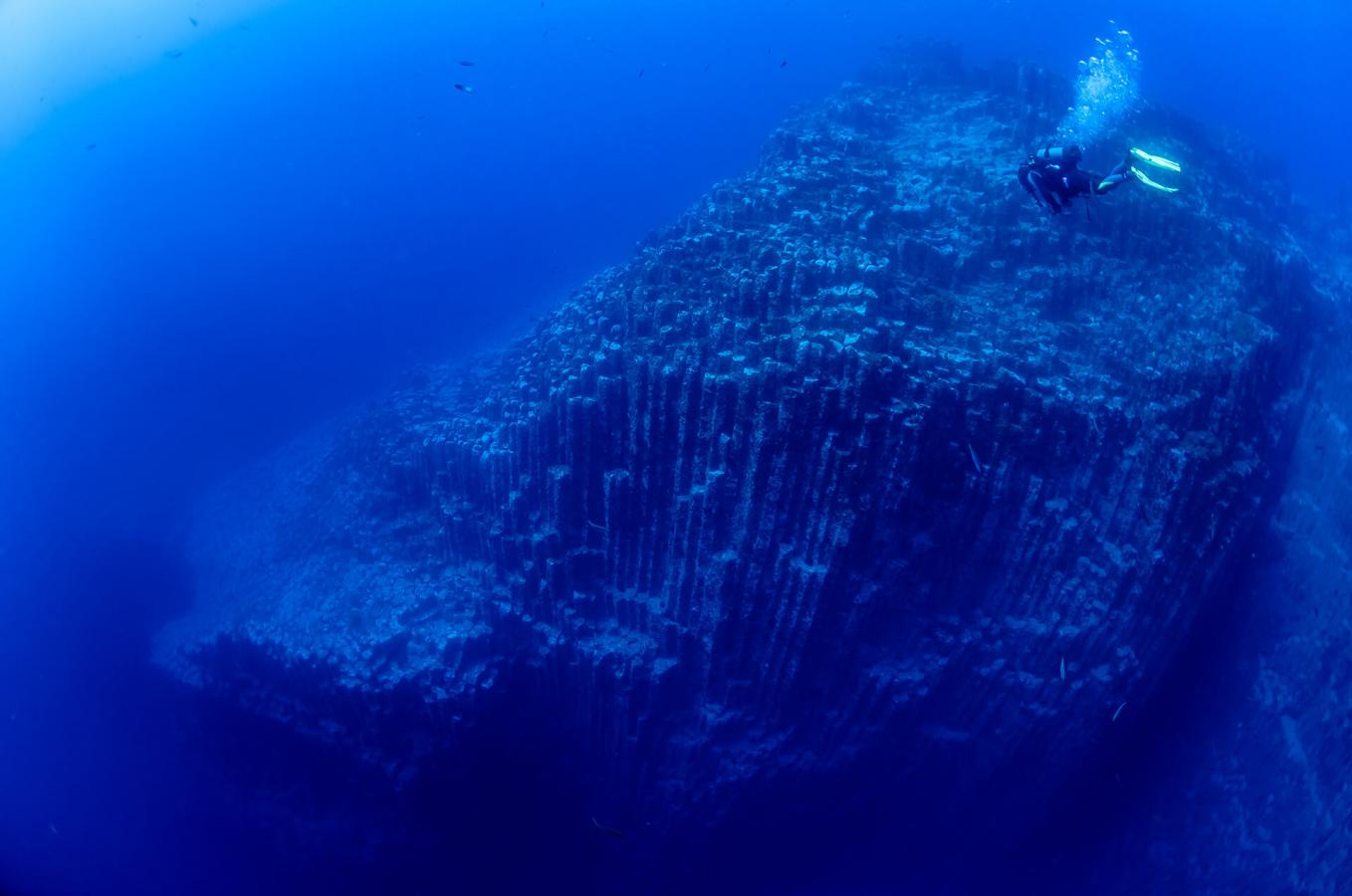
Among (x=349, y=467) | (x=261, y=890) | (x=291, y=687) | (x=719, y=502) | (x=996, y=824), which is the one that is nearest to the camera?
(x=719, y=502)

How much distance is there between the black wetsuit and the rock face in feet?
5.27

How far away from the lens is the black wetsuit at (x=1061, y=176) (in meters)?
5.80

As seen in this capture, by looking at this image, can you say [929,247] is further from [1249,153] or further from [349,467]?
[349,467]

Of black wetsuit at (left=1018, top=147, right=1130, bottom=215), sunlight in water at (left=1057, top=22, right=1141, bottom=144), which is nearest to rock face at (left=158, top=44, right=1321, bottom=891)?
sunlight in water at (left=1057, top=22, right=1141, bottom=144)

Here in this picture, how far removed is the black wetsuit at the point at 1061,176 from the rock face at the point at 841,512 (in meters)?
1.61

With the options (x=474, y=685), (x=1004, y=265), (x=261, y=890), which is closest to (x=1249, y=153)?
(x=1004, y=265)

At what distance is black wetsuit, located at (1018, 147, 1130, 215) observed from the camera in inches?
228

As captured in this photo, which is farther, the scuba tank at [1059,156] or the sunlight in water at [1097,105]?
the sunlight in water at [1097,105]

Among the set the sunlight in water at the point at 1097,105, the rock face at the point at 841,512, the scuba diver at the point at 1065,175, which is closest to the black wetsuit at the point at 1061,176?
the scuba diver at the point at 1065,175

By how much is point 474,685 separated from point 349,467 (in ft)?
22.4

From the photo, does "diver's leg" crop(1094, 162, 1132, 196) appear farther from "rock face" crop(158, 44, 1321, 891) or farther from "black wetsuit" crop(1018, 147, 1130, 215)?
"rock face" crop(158, 44, 1321, 891)

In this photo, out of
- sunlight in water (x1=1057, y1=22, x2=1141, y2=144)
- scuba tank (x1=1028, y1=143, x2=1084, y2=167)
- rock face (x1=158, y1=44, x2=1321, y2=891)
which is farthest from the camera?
sunlight in water (x1=1057, y1=22, x2=1141, y2=144)

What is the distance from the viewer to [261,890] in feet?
40.1

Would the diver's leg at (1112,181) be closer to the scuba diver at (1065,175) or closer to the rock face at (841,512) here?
the scuba diver at (1065,175)
